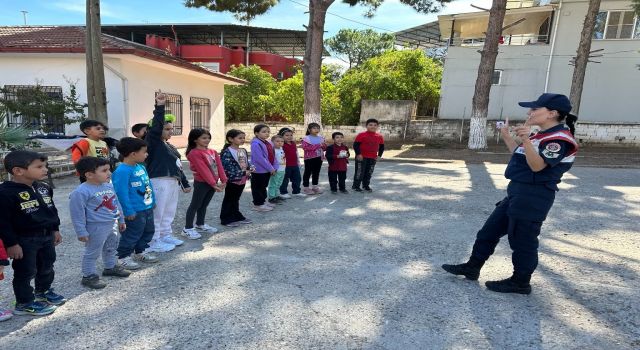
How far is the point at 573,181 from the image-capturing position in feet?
27.8

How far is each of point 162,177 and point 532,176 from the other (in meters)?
3.43

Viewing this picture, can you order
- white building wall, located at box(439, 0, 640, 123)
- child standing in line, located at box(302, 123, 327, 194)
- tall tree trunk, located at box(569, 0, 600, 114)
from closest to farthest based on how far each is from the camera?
child standing in line, located at box(302, 123, 327, 194), tall tree trunk, located at box(569, 0, 600, 114), white building wall, located at box(439, 0, 640, 123)

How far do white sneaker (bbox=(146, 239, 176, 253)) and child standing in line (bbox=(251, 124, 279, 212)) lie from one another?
1858 millimetres

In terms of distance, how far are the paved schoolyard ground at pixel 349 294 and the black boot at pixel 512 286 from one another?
6cm

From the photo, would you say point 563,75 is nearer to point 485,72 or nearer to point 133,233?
point 485,72

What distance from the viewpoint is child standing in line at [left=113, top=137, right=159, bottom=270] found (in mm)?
3418

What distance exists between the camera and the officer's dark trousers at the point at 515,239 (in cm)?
303

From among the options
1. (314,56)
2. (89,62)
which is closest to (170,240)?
(89,62)

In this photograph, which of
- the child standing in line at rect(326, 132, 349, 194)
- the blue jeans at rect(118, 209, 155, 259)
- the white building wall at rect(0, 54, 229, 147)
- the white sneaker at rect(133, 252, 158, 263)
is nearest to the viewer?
the blue jeans at rect(118, 209, 155, 259)

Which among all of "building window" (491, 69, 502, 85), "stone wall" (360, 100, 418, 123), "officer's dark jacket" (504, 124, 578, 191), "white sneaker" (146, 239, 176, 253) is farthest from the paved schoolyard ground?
"building window" (491, 69, 502, 85)

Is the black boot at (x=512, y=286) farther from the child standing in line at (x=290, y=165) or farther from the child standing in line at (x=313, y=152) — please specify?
the child standing in line at (x=313, y=152)

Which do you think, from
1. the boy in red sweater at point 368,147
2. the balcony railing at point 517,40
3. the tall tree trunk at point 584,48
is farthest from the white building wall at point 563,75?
the boy in red sweater at point 368,147

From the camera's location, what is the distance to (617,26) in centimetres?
1639

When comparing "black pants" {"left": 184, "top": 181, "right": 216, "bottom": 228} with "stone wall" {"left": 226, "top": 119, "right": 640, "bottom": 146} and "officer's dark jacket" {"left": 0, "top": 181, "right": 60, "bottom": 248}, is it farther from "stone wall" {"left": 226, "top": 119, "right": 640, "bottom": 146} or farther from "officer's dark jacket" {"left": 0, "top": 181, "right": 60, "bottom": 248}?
"stone wall" {"left": 226, "top": 119, "right": 640, "bottom": 146}
